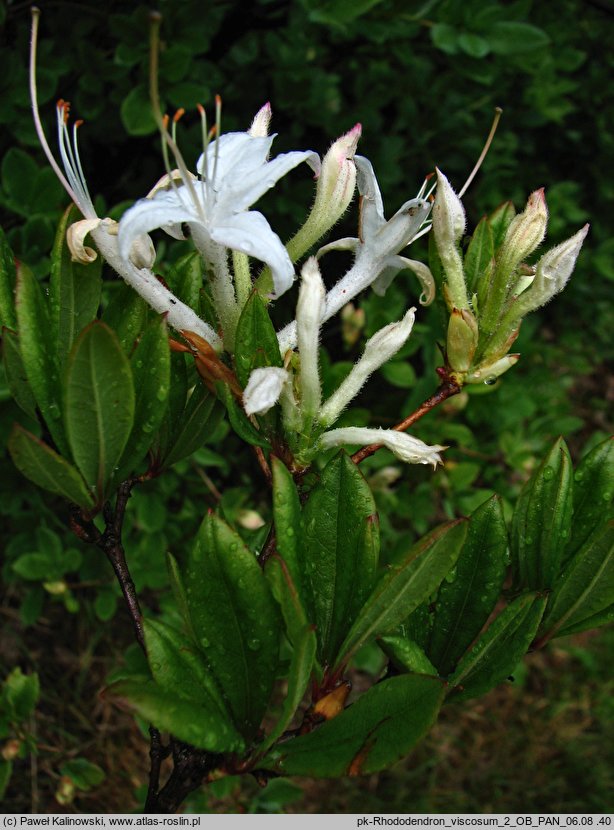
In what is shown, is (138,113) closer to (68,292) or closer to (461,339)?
(68,292)

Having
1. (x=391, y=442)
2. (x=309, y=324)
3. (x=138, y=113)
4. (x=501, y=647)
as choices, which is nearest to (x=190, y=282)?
(x=309, y=324)

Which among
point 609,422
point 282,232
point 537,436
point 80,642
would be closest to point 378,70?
point 282,232

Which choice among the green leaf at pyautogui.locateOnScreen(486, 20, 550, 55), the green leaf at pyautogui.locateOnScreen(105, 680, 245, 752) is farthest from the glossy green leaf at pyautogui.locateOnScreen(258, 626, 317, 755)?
the green leaf at pyautogui.locateOnScreen(486, 20, 550, 55)

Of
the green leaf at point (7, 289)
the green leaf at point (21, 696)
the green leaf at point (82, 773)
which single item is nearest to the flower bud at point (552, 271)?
the green leaf at point (7, 289)

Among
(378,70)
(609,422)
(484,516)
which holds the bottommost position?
(609,422)

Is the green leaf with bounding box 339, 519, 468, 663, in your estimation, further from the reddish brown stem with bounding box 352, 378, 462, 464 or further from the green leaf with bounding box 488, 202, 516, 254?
the green leaf with bounding box 488, 202, 516, 254

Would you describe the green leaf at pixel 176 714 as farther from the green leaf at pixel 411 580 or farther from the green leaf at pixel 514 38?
the green leaf at pixel 514 38

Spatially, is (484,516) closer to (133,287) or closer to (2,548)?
(133,287)
